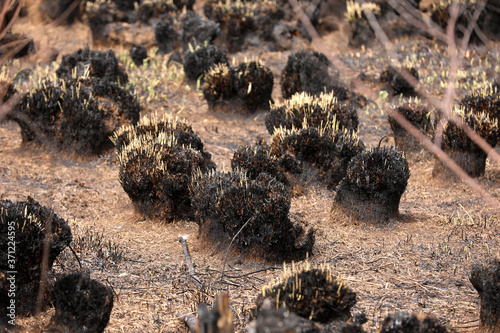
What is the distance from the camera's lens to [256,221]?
5.04m

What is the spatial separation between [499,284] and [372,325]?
95 cm

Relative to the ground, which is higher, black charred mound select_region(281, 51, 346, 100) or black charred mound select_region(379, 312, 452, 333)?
black charred mound select_region(281, 51, 346, 100)

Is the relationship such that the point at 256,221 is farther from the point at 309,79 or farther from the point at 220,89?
the point at 309,79

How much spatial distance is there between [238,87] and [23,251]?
22.9 feet

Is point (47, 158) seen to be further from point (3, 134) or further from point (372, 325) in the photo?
point (372, 325)

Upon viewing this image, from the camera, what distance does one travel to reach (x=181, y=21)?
49.2ft

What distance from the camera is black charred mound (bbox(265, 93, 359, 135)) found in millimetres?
8049

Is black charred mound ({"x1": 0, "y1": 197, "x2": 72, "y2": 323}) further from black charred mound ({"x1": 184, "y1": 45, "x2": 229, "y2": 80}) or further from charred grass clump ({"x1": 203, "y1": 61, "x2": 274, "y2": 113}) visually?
black charred mound ({"x1": 184, "y1": 45, "x2": 229, "y2": 80})

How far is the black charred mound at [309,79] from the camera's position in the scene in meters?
10.6

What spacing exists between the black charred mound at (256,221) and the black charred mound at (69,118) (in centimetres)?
364

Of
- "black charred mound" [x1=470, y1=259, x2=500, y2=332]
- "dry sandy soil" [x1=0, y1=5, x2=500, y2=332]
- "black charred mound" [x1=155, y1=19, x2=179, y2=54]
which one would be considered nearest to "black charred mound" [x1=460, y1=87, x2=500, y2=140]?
"dry sandy soil" [x1=0, y1=5, x2=500, y2=332]

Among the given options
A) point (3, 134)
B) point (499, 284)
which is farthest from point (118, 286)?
point (3, 134)

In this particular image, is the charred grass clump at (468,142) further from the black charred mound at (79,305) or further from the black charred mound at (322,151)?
the black charred mound at (79,305)

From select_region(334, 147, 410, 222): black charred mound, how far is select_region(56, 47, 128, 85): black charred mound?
605 cm
